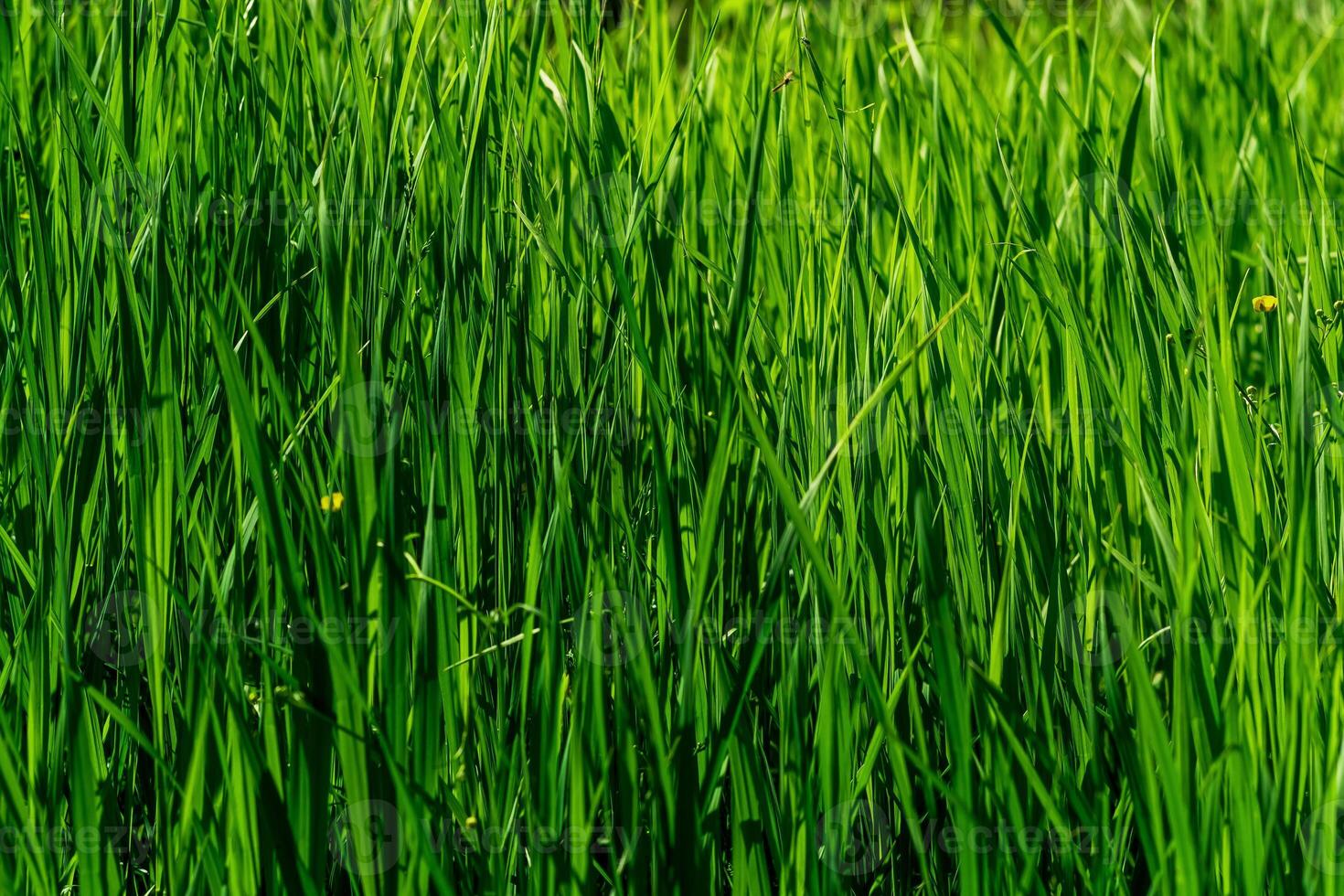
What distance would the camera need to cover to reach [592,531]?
833 millimetres

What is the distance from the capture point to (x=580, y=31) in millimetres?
1334

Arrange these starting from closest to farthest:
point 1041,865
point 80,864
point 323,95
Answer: point 80,864, point 1041,865, point 323,95

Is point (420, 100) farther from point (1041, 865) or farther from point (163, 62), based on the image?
point (1041, 865)

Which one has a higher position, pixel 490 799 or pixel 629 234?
pixel 629 234

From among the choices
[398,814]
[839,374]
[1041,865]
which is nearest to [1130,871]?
[1041,865]

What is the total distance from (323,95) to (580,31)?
476 millimetres

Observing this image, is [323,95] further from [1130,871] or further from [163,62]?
[1130,871]

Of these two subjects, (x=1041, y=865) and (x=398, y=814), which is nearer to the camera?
(x=398, y=814)

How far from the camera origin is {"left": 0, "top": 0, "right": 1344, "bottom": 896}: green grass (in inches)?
32.1

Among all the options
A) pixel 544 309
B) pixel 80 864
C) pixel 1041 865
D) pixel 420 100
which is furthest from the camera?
pixel 420 100

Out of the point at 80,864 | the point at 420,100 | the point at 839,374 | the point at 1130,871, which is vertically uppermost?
the point at 420,100

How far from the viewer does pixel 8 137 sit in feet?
3.85

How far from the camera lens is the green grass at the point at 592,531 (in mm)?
815

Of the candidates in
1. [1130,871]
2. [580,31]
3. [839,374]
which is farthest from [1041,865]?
[580,31]
